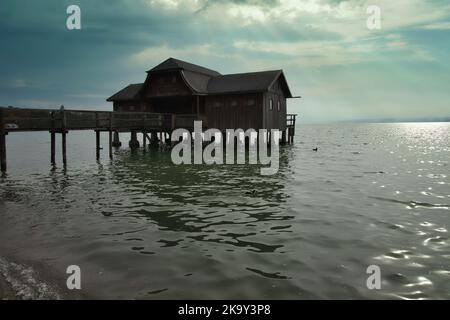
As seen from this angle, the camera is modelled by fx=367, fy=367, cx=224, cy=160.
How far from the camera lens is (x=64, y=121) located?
20.5 metres

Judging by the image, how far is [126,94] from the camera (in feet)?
126

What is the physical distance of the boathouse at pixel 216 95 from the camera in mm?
31047

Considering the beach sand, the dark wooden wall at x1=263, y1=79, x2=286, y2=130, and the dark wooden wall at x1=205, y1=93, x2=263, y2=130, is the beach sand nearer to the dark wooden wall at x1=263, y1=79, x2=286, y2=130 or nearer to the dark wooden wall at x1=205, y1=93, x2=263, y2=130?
the dark wooden wall at x1=205, y1=93, x2=263, y2=130

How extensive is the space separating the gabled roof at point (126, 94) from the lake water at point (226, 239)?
23.9 m

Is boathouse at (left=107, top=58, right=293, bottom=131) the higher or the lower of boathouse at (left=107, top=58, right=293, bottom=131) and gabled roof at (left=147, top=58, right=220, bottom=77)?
the lower

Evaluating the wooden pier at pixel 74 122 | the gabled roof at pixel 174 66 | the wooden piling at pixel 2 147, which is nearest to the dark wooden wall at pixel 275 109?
the wooden pier at pixel 74 122

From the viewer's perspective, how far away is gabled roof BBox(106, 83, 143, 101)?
123ft

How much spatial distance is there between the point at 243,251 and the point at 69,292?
306cm

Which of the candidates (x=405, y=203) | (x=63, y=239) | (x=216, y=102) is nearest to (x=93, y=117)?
(x=216, y=102)

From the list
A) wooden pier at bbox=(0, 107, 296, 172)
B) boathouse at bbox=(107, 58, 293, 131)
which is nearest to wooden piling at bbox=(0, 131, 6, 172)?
wooden pier at bbox=(0, 107, 296, 172)

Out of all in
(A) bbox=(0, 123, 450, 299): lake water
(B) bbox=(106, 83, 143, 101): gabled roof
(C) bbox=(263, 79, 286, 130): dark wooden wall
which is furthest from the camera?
(B) bbox=(106, 83, 143, 101): gabled roof

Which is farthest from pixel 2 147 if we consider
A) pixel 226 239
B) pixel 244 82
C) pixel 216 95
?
pixel 244 82

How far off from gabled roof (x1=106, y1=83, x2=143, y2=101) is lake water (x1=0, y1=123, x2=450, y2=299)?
23930mm

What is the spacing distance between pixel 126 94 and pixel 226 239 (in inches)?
1323
